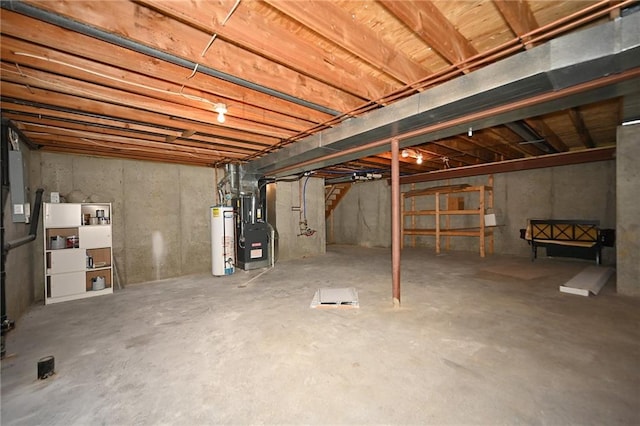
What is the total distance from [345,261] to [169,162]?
4.11 meters

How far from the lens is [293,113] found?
9.21 feet

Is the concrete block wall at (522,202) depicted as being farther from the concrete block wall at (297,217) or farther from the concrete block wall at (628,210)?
the concrete block wall at (628,210)

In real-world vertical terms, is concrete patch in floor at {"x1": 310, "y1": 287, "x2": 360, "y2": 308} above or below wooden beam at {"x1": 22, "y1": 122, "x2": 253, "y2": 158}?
below

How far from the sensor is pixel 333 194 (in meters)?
9.82

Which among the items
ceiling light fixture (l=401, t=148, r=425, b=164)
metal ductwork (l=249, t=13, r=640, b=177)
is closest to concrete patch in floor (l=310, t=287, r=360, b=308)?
metal ductwork (l=249, t=13, r=640, b=177)

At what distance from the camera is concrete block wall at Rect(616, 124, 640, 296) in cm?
326

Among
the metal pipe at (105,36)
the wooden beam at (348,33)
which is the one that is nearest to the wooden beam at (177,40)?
the metal pipe at (105,36)

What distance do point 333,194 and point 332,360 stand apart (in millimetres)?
8084

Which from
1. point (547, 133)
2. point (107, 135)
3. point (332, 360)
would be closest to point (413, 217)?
point (547, 133)

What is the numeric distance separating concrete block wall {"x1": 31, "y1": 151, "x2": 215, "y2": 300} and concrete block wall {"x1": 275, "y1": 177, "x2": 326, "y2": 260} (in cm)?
171

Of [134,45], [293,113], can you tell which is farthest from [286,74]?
[134,45]

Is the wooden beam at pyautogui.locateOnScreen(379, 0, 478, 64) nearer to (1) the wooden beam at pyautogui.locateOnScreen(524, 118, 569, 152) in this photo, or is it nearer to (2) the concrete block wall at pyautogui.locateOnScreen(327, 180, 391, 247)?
(1) the wooden beam at pyautogui.locateOnScreen(524, 118, 569, 152)

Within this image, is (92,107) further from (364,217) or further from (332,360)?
(364,217)

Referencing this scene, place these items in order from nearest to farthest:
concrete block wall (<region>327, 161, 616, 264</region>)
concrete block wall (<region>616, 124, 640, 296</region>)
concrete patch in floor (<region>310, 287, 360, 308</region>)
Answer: concrete patch in floor (<region>310, 287, 360, 308</region>), concrete block wall (<region>616, 124, 640, 296</region>), concrete block wall (<region>327, 161, 616, 264</region>)
